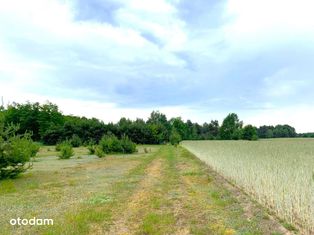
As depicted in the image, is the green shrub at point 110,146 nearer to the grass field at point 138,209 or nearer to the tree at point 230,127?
the grass field at point 138,209

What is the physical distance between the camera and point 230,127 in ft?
327

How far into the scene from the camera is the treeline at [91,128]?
6862 centimetres

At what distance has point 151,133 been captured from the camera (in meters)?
70.0

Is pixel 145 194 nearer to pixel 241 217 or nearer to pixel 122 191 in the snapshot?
pixel 122 191

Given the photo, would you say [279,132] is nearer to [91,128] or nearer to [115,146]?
[91,128]

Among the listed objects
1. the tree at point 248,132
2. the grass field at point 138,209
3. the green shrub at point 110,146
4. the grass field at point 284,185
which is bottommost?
the grass field at point 138,209

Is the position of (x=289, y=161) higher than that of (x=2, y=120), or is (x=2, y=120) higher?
(x=2, y=120)

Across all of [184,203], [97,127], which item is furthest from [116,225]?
[97,127]

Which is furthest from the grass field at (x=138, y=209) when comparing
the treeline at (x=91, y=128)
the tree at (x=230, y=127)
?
the tree at (x=230, y=127)

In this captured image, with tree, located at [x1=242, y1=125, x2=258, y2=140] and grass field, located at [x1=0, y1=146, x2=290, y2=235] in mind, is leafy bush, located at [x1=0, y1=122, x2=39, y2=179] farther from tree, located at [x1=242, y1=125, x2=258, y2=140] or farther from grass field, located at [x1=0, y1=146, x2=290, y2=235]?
tree, located at [x1=242, y1=125, x2=258, y2=140]

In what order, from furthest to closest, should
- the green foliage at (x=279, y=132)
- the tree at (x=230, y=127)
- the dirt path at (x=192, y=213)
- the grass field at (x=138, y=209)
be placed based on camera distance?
the tree at (x=230, y=127) → the green foliage at (x=279, y=132) → the grass field at (x=138, y=209) → the dirt path at (x=192, y=213)

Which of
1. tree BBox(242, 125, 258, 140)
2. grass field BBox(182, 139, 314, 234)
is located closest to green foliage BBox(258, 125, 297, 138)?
tree BBox(242, 125, 258, 140)

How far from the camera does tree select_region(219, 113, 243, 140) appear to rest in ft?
317

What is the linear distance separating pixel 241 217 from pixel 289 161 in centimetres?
222
